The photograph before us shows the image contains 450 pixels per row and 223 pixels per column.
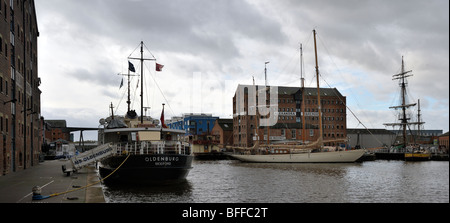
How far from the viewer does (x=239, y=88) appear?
388ft

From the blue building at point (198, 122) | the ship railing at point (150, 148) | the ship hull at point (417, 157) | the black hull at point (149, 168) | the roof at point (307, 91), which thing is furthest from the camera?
the blue building at point (198, 122)

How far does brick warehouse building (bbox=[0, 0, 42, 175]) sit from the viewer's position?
29797 mm

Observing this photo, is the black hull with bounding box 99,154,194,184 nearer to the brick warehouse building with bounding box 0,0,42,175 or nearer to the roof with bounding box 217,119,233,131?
the brick warehouse building with bounding box 0,0,42,175

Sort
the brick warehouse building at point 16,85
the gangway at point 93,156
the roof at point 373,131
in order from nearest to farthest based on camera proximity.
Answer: the gangway at point 93,156, the brick warehouse building at point 16,85, the roof at point 373,131

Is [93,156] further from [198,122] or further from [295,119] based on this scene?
[198,122]

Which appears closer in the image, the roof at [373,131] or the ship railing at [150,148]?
the ship railing at [150,148]

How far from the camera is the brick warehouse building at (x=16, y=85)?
1173 inches

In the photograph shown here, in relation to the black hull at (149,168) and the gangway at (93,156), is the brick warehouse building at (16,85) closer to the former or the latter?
the gangway at (93,156)

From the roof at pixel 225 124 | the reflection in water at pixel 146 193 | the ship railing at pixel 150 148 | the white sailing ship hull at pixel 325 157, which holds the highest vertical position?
the roof at pixel 225 124

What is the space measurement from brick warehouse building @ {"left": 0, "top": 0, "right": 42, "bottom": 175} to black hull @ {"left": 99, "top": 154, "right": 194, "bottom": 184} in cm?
941

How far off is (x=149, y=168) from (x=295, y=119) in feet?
314

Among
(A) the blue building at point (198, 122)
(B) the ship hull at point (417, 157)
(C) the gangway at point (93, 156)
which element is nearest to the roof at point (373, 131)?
(B) the ship hull at point (417, 157)

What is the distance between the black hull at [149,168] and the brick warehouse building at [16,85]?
30.9ft
